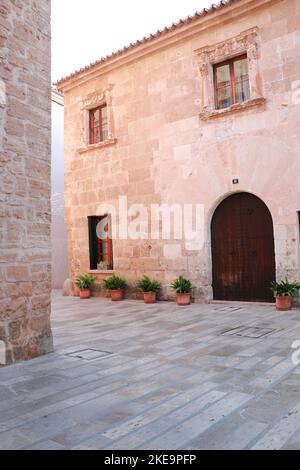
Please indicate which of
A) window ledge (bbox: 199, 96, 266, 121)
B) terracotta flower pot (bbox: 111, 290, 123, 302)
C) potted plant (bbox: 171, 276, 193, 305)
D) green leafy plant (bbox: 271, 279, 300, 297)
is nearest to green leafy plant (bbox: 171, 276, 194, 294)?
potted plant (bbox: 171, 276, 193, 305)

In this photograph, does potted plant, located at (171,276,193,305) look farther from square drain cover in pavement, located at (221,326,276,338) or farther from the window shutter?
the window shutter

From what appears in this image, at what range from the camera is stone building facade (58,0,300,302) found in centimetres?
748

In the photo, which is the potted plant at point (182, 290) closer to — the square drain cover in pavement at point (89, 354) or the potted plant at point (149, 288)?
the potted plant at point (149, 288)

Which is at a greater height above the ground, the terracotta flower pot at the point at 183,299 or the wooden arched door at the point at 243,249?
the wooden arched door at the point at 243,249

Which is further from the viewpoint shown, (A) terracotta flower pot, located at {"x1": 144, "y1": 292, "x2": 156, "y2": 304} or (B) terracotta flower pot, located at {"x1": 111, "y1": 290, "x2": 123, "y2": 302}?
(B) terracotta flower pot, located at {"x1": 111, "y1": 290, "x2": 123, "y2": 302}

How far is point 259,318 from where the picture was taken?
6254 millimetres

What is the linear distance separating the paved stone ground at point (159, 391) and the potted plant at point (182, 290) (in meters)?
2.53

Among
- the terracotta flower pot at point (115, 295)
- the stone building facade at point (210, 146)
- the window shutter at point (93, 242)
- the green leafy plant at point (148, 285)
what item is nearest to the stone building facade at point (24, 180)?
the stone building facade at point (210, 146)

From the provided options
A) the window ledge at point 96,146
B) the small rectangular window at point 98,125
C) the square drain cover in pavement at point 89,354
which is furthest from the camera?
the small rectangular window at point 98,125

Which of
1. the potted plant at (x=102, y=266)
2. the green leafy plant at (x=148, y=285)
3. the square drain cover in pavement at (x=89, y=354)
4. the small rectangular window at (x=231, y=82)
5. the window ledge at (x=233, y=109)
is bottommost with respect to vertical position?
the square drain cover in pavement at (x=89, y=354)

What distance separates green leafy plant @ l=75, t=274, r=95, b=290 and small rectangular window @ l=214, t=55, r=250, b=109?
5.51m

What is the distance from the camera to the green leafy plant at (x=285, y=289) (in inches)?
276
